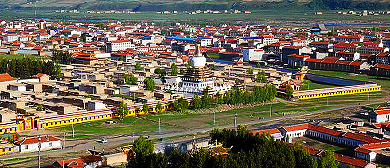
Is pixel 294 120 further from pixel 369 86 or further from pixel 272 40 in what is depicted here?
pixel 272 40

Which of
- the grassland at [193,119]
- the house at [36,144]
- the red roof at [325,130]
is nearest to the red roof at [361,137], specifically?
the red roof at [325,130]

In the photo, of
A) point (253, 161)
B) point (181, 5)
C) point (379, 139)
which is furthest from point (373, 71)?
point (181, 5)

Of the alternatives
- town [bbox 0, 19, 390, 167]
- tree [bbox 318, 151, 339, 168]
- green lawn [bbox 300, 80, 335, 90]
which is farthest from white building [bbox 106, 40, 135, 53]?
tree [bbox 318, 151, 339, 168]

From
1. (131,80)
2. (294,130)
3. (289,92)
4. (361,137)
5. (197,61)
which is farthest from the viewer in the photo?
(131,80)

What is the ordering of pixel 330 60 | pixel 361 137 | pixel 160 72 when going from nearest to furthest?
pixel 361 137 → pixel 160 72 → pixel 330 60

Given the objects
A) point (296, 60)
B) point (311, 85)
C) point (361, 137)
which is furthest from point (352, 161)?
point (296, 60)

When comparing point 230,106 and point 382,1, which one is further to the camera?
point 382,1

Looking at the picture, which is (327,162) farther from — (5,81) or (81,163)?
(5,81)
